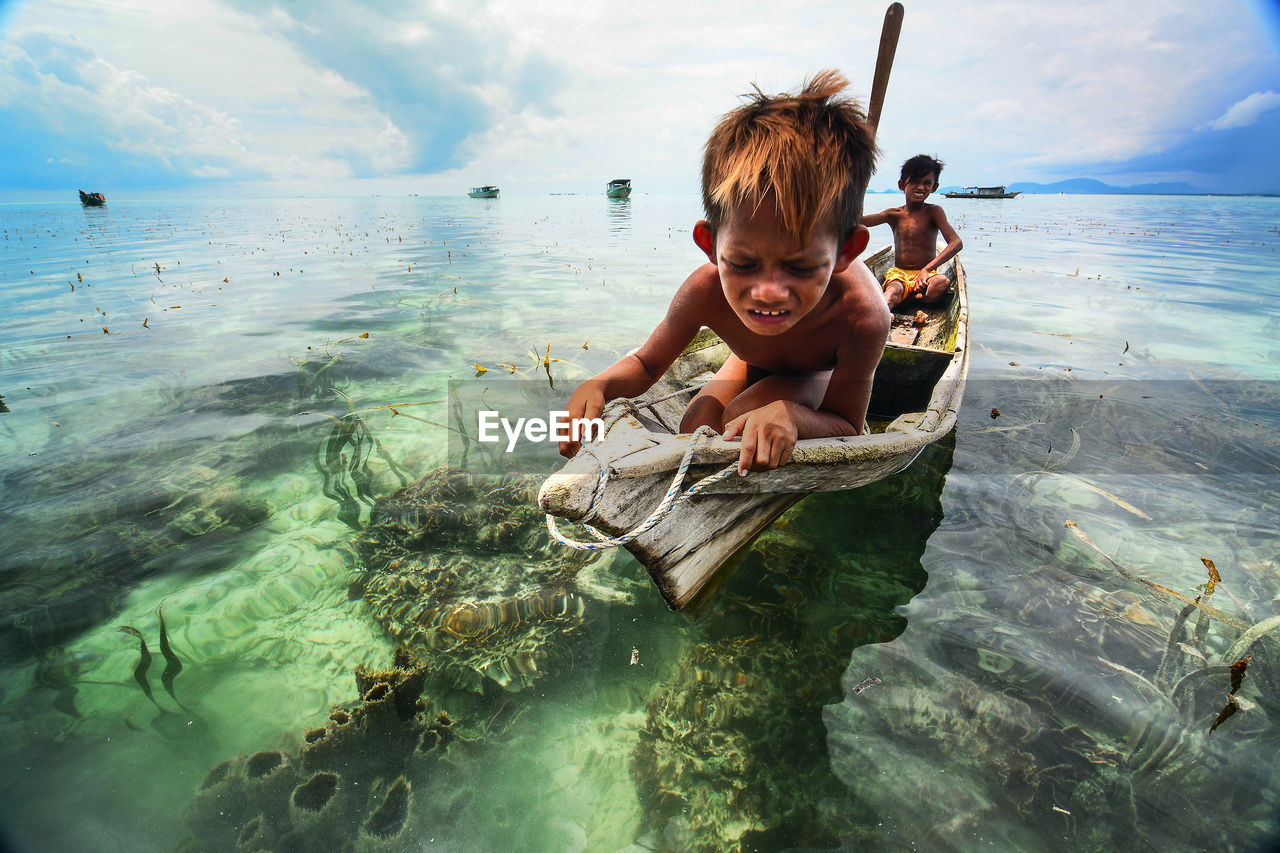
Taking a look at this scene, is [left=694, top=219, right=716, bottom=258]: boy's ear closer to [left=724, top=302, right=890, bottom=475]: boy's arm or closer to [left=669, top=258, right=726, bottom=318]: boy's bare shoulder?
[left=669, top=258, right=726, bottom=318]: boy's bare shoulder

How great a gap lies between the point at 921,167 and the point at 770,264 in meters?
5.61

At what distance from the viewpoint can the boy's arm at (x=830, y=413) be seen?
1945 millimetres

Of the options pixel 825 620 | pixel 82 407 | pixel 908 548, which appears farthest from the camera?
pixel 82 407

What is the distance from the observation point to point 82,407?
17.0ft

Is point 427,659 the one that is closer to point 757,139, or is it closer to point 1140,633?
point 757,139

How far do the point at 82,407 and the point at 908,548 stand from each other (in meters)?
7.70

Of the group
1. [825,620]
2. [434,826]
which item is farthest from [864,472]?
[434,826]

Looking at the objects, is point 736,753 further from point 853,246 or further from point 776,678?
point 853,246

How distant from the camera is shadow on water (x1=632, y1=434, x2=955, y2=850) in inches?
82.5

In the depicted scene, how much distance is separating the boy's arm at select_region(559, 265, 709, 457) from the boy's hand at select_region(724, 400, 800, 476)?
0.66 meters

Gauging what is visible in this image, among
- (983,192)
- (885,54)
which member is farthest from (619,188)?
(885,54)

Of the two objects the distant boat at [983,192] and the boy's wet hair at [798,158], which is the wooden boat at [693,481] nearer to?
the boy's wet hair at [798,158]

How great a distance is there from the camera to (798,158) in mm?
1664

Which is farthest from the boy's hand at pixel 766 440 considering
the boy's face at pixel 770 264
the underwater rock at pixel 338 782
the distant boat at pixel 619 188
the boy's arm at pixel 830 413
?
the distant boat at pixel 619 188
